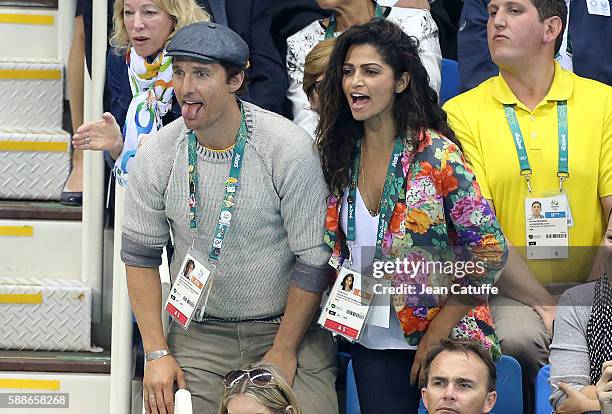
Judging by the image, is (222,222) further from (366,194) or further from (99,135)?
(99,135)

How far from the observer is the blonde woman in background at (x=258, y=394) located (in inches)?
124

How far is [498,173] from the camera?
151 inches

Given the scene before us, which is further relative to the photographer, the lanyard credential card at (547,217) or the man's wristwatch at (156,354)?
the lanyard credential card at (547,217)

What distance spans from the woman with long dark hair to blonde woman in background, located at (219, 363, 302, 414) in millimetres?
300

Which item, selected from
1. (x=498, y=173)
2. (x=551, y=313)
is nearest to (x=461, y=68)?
(x=498, y=173)

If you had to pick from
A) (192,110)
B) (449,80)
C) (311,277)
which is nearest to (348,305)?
(311,277)

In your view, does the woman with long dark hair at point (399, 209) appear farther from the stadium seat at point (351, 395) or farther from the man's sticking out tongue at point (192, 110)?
the man's sticking out tongue at point (192, 110)

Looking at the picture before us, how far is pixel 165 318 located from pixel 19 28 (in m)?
1.71

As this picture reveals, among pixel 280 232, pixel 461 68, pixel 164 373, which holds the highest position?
pixel 461 68

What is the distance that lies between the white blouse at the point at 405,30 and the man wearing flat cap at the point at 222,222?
2.51ft

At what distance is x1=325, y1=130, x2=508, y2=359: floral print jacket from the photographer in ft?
10.7

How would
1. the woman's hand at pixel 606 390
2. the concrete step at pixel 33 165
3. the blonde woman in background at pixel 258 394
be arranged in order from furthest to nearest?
1. the concrete step at pixel 33 165
2. the blonde woman in background at pixel 258 394
3. the woman's hand at pixel 606 390

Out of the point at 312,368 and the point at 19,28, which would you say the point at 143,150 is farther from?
the point at 19,28

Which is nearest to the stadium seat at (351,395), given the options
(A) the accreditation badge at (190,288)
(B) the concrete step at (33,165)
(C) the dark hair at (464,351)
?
(C) the dark hair at (464,351)
